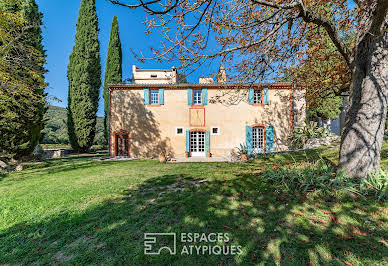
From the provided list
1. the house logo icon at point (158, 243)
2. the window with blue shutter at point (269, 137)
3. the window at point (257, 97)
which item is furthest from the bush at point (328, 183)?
the window at point (257, 97)

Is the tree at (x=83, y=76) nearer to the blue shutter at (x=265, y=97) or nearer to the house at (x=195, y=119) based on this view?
the house at (x=195, y=119)

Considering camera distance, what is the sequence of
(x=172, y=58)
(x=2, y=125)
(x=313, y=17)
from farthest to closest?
(x=2, y=125) < (x=172, y=58) < (x=313, y=17)

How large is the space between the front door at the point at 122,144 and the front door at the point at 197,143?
5.11 metres

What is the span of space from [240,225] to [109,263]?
1864 millimetres

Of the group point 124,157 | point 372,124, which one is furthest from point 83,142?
→ point 372,124

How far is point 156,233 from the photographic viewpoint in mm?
2346

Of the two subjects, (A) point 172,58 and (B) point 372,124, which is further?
(A) point 172,58

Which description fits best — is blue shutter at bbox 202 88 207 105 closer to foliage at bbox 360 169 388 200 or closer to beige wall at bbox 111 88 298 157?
beige wall at bbox 111 88 298 157

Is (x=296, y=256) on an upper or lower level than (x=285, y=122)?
lower

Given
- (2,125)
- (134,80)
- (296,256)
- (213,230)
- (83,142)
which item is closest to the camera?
(296,256)

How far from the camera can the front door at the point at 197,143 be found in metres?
11.8

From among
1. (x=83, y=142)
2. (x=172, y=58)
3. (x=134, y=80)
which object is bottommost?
(x=83, y=142)

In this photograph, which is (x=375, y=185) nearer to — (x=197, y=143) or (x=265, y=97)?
(x=197, y=143)

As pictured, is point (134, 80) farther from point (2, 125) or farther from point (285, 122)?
point (285, 122)
